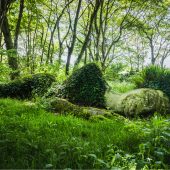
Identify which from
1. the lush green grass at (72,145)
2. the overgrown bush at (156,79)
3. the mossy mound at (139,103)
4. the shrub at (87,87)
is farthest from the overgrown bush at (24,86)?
the lush green grass at (72,145)

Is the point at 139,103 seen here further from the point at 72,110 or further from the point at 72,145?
the point at 72,145

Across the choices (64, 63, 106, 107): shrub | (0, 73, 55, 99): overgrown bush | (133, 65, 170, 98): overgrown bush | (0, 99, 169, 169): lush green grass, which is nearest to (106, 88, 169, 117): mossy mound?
(64, 63, 106, 107): shrub

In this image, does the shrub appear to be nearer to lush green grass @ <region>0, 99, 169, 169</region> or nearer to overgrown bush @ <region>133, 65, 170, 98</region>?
overgrown bush @ <region>133, 65, 170, 98</region>

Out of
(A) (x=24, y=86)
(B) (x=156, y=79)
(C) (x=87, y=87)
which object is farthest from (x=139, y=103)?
(A) (x=24, y=86)

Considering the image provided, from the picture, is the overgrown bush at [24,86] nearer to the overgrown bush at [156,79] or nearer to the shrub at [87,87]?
the shrub at [87,87]

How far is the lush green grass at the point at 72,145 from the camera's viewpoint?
421 cm

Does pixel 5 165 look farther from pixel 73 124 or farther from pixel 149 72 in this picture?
pixel 149 72

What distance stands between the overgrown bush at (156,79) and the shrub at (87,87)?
2184 millimetres

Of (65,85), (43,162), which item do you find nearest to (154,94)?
(65,85)

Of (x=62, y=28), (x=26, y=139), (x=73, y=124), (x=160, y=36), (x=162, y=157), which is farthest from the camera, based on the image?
(x=160, y=36)

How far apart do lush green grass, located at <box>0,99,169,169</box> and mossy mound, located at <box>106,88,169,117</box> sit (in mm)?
3490

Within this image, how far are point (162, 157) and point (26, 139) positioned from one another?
1987mm

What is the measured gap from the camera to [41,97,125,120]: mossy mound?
879 cm

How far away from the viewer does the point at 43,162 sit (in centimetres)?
421
